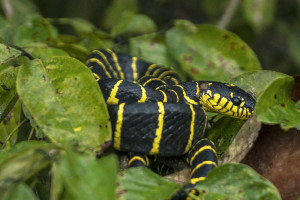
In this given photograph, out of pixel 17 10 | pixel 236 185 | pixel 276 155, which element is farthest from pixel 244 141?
pixel 17 10

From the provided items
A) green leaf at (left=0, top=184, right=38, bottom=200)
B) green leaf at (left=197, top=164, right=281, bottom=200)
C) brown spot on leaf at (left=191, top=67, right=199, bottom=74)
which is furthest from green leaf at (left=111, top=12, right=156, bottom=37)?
green leaf at (left=0, top=184, right=38, bottom=200)

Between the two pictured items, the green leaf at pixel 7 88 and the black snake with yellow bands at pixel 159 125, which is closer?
the green leaf at pixel 7 88

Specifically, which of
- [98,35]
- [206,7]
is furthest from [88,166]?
[206,7]

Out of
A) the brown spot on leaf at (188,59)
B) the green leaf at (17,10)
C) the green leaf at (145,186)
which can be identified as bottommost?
the brown spot on leaf at (188,59)

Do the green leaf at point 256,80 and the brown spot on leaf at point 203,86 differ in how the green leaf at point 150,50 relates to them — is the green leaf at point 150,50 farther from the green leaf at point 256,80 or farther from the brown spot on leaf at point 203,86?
the green leaf at point 256,80

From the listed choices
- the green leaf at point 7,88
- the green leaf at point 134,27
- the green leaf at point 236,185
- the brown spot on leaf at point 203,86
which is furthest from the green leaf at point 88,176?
the green leaf at point 134,27
